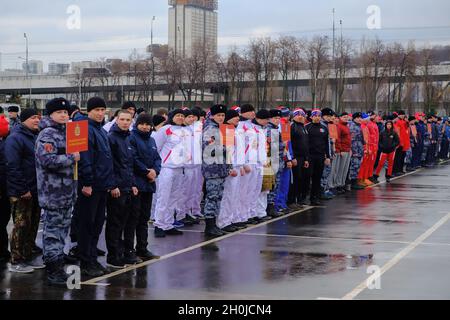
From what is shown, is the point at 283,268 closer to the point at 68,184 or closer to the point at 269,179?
the point at 68,184

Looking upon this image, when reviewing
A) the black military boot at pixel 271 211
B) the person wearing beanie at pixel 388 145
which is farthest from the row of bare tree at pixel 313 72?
the black military boot at pixel 271 211

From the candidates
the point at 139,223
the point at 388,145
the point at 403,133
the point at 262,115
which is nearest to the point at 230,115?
the point at 262,115

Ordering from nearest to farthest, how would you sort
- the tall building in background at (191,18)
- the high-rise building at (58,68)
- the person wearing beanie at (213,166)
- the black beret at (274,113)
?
the person wearing beanie at (213,166)
the black beret at (274,113)
the tall building in background at (191,18)
the high-rise building at (58,68)

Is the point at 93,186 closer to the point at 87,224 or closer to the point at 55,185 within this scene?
the point at 87,224

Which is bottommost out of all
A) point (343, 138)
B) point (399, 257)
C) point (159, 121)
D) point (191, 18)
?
point (399, 257)

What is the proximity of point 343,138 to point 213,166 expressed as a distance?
761cm

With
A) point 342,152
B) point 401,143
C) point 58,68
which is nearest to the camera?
point 342,152

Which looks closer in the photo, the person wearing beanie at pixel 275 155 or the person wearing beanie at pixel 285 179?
the person wearing beanie at pixel 275 155

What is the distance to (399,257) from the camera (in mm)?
10414

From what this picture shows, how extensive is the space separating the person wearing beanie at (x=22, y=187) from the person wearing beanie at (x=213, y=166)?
3309mm

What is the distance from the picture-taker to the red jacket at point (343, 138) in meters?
19.1

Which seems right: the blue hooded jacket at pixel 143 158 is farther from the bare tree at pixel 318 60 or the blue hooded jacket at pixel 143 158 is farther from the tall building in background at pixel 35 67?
the tall building in background at pixel 35 67

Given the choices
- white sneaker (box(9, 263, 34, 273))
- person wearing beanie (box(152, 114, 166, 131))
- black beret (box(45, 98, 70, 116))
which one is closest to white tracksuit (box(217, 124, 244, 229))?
person wearing beanie (box(152, 114, 166, 131))

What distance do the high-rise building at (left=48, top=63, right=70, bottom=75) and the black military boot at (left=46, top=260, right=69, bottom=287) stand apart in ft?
270
